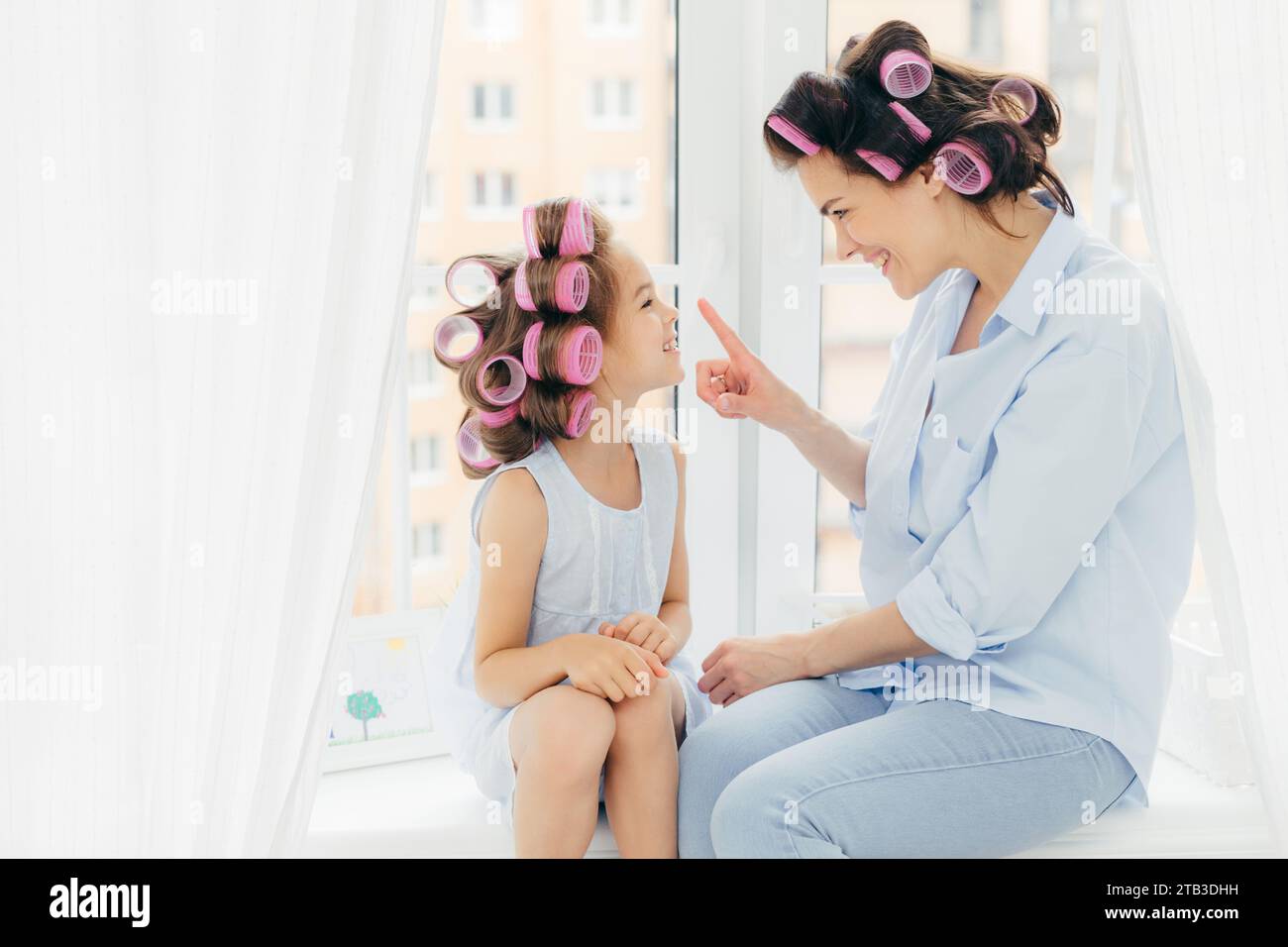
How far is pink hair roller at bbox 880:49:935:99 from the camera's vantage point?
128cm

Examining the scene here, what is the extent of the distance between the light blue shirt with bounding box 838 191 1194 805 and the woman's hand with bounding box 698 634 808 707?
0.50 ft

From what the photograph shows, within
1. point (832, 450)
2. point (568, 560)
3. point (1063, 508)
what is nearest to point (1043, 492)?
point (1063, 508)

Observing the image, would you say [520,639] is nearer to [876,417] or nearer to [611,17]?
[876,417]

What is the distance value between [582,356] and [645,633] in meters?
0.35

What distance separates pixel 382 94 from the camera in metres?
1.19

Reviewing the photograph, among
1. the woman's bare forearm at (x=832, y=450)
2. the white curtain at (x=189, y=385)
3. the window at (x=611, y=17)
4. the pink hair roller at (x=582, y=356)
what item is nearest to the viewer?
the white curtain at (x=189, y=385)

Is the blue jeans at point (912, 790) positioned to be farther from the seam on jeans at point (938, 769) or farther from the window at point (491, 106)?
the window at point (491, 106)

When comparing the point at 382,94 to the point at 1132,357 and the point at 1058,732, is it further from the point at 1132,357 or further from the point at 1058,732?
the point at 1058,732

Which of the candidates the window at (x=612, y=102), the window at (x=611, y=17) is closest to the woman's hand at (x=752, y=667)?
the window at (x=612, y=102)

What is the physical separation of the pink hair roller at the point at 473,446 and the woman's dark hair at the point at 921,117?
554 millimetres

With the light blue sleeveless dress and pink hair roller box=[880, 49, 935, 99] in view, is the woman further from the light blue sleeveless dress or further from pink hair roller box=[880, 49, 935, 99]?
the light blue sleeveless dress

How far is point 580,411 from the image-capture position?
144cm

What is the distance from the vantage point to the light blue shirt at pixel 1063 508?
1.21 m
